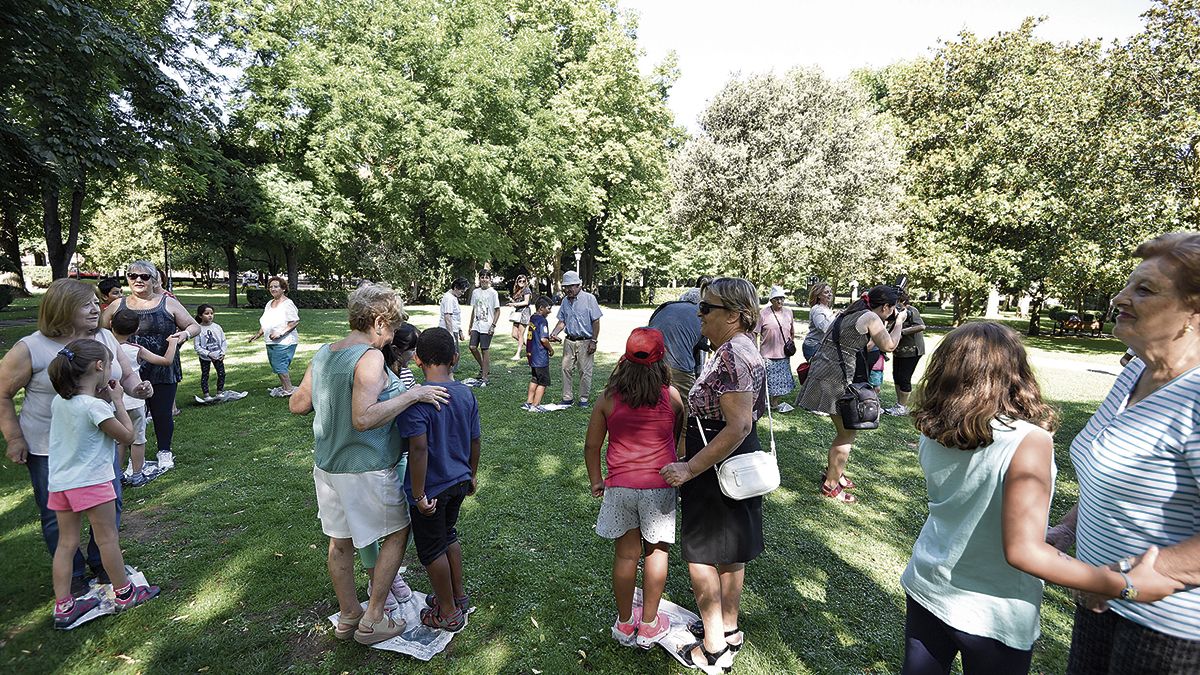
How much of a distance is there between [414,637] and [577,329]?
563 centimetres

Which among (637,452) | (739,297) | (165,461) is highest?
(739,297)

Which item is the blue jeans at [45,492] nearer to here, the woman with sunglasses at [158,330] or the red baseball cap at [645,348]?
Result: the woman with sunglasses at [158,330]

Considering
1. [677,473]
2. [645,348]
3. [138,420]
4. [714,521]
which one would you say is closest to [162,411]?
[138,420]

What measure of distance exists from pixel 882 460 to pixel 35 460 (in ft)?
25.7

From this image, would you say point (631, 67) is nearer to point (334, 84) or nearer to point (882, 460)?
point (334, 84)

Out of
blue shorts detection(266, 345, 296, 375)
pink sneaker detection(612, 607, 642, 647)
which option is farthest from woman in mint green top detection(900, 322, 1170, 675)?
blue shorts detection(266, 345, 296, 375)

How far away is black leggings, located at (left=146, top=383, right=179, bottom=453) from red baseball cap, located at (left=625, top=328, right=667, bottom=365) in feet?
A: 17.8

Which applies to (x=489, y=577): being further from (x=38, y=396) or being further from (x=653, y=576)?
(x=38, y=396)

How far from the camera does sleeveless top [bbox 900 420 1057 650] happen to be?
1757mm

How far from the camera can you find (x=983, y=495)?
1.79 m

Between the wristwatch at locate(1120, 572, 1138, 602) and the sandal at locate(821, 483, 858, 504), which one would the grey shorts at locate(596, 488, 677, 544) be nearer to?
the wristwatch at locate(1120, 572, 1138, 602)

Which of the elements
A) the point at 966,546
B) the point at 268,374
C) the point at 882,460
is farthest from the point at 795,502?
the point at 268,374

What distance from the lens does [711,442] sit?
259cm

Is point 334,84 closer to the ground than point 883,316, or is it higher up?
higher up
